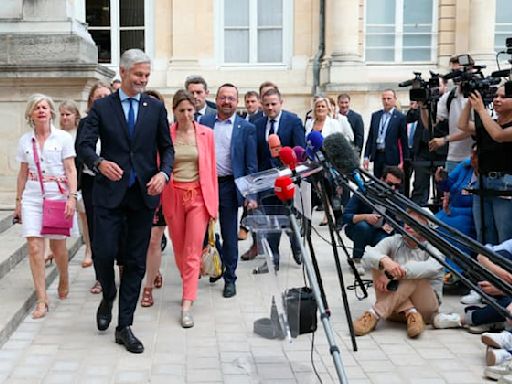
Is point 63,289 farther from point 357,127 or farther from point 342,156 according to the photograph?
point 357,127

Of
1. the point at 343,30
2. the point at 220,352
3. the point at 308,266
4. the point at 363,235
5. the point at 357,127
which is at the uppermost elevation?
the point at 343,30

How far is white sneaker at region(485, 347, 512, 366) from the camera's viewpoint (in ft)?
16.2

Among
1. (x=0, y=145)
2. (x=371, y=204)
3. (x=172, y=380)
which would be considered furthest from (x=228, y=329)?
(x=0, y=145)

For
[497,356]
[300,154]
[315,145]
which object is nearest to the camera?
A: [315,145]

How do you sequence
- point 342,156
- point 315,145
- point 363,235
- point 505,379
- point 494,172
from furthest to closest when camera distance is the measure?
point 363,235, point 494,172, point 505,379, point 315,145, point 342,156

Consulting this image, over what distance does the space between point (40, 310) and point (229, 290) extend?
64.3 inches

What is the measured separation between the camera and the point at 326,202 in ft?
13.7

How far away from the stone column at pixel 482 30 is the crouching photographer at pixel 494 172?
11.7 metres

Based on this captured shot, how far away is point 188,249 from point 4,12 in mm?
4583

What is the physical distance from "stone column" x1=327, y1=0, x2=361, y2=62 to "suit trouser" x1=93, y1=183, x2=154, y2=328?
507 inches

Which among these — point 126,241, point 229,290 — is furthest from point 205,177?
point 229,290

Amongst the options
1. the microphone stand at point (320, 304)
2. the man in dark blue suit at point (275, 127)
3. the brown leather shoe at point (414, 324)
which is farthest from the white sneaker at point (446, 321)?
the man in dark blue suit at point (275, 127)

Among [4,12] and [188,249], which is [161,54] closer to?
[4,12]

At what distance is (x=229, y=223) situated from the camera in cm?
682
